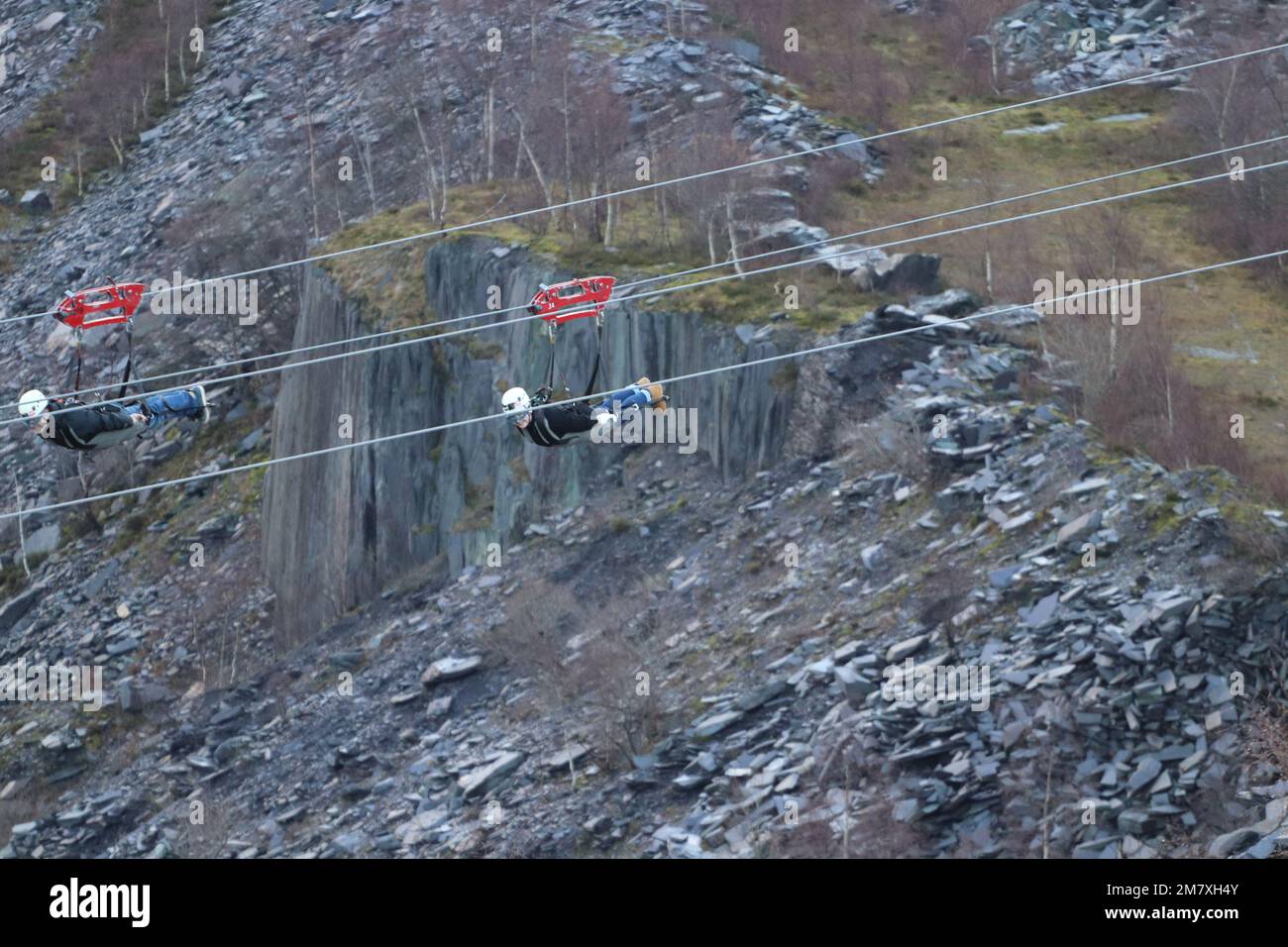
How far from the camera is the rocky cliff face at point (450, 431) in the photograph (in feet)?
149

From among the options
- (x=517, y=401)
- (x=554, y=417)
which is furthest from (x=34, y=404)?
(x=554, y=417)

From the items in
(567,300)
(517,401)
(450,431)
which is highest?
(567,300)

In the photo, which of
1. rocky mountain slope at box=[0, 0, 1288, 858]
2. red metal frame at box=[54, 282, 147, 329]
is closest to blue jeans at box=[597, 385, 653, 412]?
red metal frame at box=[54, 282, 147, 329]

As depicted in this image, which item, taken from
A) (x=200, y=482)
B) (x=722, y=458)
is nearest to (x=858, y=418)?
(x=722, y=458)

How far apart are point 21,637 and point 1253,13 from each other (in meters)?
40.3

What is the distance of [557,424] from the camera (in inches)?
1112

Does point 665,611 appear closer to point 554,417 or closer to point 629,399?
point 629,399

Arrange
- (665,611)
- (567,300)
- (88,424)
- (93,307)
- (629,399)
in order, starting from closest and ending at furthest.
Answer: (88,424) → (629,399) → (93,307) → (567,300) → (665,611)

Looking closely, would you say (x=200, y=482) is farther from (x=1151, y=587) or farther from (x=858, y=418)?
(x=1151, y=587)

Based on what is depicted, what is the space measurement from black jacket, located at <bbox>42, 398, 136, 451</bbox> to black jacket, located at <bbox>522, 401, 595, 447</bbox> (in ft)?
16.8

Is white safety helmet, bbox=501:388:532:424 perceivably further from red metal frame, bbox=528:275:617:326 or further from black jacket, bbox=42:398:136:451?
black jacket, bbox=42:398:136:451

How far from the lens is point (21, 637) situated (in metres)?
58.6

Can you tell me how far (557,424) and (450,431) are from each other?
21547mm

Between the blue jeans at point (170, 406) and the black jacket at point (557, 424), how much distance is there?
189 inches
